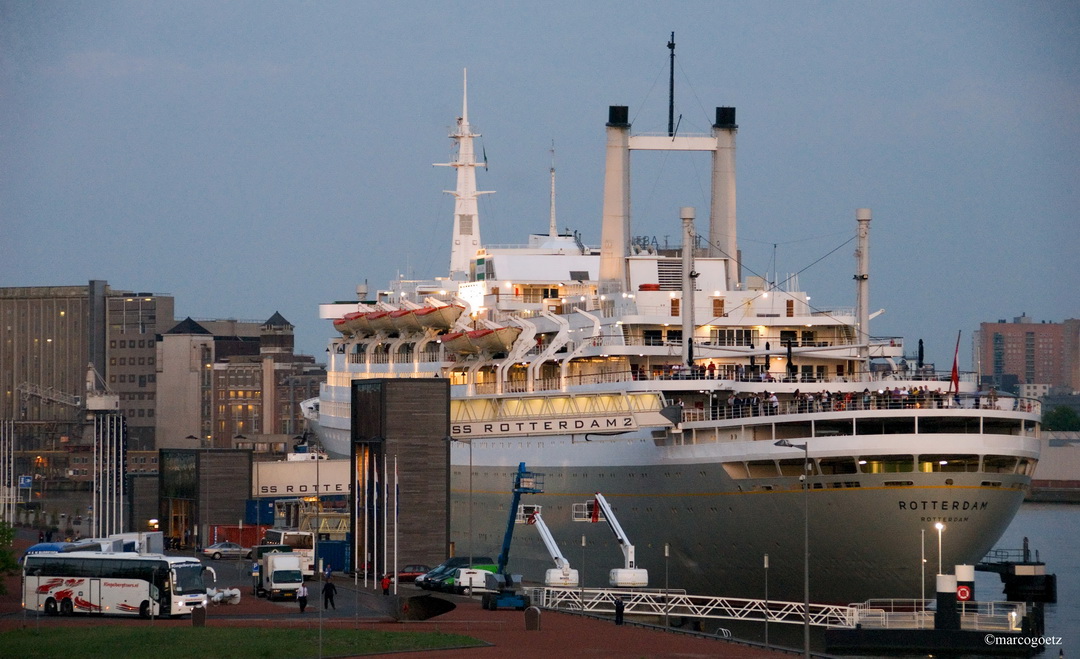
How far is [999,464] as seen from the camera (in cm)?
6056

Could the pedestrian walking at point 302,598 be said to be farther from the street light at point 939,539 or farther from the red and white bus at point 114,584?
the street light at point 939,539

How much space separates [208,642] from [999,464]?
88.5 ft

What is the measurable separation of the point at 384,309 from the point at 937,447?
39420 millimetres

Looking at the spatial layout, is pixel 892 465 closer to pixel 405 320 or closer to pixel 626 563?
pixel 626 563

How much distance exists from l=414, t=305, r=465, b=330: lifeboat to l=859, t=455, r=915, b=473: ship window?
98.3ft

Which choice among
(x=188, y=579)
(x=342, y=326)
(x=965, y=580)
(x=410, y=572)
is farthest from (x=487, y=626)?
(x=342, y=326)

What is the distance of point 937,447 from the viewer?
194 feet

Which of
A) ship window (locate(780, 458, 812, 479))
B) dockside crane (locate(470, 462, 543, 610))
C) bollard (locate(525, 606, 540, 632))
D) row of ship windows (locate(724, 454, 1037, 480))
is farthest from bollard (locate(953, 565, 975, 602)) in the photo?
dockside crane (locate(470, 462, 543, 610))

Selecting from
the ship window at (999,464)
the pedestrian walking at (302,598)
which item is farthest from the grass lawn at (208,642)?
the ship window at (999,464)

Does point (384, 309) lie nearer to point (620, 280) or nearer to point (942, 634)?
point (620, 280)

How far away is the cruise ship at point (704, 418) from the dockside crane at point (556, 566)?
1258mm

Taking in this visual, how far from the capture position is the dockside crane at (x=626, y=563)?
61.8 meters

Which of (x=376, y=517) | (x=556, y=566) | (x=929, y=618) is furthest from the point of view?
(x=376, y=517)

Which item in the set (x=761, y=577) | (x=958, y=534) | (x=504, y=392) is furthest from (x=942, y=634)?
(x=504, y=392)
